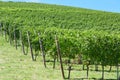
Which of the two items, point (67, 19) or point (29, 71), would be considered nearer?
point (29, 71)

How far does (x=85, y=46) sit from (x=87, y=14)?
176ft

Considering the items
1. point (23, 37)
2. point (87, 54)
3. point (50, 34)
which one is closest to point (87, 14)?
point (23, 37)

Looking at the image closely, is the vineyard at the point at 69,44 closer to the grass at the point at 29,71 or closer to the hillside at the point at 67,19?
the grass at the point at 29,71

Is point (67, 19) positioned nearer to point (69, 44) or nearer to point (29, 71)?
point (69, 44)

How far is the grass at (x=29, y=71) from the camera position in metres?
20.8

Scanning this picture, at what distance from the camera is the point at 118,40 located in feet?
74.4

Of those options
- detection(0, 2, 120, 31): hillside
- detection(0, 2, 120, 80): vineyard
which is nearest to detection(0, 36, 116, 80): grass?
detection(0, 2, 120, 80): vineyard

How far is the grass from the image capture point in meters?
20.8

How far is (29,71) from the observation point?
74.7 ft

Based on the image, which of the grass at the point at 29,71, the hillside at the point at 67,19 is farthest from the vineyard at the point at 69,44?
the hillside at the point at 67,19

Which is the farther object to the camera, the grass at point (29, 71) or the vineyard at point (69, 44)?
the vineyard at point (69, 44)

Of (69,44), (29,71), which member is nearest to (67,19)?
(69,44)

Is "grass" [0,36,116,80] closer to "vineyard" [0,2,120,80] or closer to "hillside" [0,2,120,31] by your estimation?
"vineyard" [0,2,120,80]

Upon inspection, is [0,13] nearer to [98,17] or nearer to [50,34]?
[98,17]
